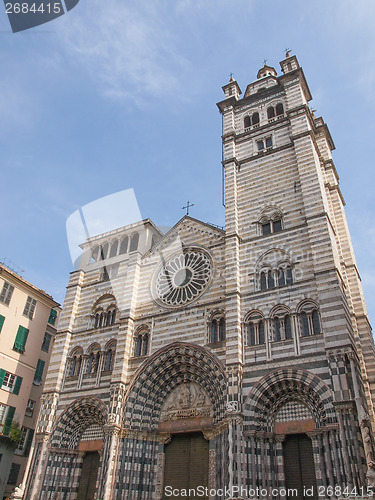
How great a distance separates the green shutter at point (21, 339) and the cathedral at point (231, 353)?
3.02 meters

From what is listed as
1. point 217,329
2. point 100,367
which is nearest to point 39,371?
point 100,367

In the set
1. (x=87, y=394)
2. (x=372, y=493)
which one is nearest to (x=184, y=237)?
(x=87, y=394)

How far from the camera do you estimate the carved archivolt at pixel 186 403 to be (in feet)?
65.3

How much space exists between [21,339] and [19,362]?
1.40m

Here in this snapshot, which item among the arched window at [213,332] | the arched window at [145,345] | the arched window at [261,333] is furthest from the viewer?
the arched window at [145,345]

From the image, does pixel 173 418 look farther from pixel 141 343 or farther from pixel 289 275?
→ pixel 289 275

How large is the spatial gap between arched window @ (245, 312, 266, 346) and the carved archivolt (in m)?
3.44

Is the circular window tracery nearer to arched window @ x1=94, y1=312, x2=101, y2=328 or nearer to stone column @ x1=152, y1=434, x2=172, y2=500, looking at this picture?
arched window @ x1=94, y1=312, x2=101, y2=328

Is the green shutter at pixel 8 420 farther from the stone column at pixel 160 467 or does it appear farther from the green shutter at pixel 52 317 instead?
→ the stone column at pixel 160 467

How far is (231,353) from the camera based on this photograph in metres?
19.1

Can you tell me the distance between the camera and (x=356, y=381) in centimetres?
1585

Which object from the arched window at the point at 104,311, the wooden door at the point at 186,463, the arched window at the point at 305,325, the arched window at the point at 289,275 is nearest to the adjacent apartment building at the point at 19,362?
the arched window at the point at 104,311

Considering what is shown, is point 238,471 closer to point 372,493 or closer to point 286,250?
point 372,493

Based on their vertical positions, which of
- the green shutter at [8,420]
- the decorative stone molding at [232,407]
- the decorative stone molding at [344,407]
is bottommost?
the decorative stone molding at [344,407]
